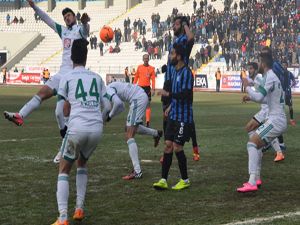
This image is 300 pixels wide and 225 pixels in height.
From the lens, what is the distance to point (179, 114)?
10070 mm

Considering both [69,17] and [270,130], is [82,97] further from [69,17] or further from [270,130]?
[69,17]

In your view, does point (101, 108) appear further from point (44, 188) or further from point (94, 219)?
point (44, 188)

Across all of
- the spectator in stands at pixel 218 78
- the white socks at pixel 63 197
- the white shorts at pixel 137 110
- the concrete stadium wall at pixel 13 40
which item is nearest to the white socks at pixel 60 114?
the white shorts at pixel 137 110

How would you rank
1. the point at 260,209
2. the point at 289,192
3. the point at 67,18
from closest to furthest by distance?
the point at 260,209 < the point at 289,192 < the point at 67,18

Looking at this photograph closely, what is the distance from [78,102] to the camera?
7.62 m

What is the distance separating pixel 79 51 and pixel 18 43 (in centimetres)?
6929

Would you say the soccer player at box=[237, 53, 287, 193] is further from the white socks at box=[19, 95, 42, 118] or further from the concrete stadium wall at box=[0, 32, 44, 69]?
the concrete stadium wall at box=[0, 32, 44, 69]

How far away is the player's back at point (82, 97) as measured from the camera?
25.0 feet

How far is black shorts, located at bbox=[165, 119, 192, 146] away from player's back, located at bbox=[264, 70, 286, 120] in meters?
1.25

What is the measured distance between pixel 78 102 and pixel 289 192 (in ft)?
12.3

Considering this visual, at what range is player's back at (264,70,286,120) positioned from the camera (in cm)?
987

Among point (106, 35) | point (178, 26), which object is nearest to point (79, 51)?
point (178, 26)

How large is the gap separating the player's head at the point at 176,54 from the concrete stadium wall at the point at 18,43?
64131 millimetres

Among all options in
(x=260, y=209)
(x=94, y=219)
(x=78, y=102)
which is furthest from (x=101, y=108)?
(x=260, y=209)
